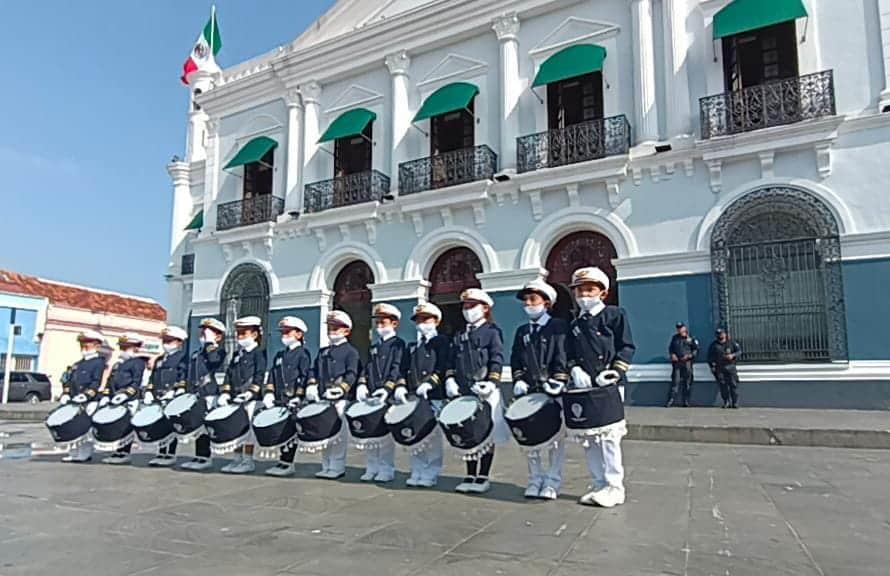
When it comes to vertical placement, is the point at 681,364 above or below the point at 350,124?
below

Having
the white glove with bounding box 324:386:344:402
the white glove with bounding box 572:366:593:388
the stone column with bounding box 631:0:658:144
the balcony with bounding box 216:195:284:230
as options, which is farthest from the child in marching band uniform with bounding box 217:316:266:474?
the balcony with bounding box 216:195:284:230

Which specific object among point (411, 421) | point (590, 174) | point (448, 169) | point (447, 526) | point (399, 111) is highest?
point (399, 111)

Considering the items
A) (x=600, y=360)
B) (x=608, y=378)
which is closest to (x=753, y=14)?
(x=600, y=360)

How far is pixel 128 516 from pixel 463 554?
111 inches

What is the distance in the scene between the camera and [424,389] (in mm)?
6059

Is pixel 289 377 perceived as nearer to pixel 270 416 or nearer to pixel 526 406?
pixel 270 416

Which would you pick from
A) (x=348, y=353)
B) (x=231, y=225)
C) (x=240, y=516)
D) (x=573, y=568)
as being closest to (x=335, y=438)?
(x=348, y=353)

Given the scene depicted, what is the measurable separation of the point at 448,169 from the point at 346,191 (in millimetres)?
3115

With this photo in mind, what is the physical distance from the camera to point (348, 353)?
6.78 meters

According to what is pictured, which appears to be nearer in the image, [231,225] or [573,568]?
[573,568]

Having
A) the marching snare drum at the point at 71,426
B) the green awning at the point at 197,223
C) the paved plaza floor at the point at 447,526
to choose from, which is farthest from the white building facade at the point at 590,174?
the marching snare drum at the point at 71,426

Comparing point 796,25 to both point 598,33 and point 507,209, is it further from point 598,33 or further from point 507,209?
point 507,209

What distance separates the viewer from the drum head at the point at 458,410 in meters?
5.57

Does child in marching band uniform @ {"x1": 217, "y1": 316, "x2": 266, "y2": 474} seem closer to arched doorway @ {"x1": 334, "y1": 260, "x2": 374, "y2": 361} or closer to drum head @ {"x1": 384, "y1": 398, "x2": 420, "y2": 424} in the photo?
drum head @ {"x1": 384, "y1": 398, "x2": 420, "y2": 424}
